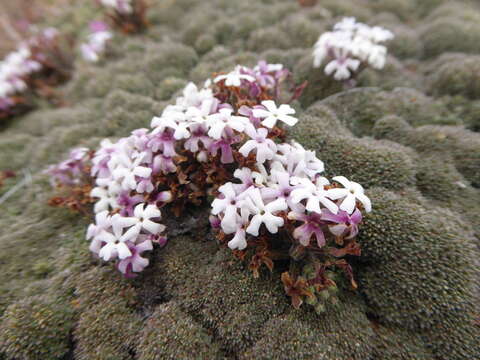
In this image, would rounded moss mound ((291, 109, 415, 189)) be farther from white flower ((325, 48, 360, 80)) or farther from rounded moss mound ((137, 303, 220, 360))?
rounded moss mound ((137, 303, 220, 360))

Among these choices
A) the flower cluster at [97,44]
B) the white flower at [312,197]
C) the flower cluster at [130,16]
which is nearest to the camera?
the white flower at [312,197]

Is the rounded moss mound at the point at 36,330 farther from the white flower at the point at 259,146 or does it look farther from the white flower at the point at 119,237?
the white flower at the point at 259,146

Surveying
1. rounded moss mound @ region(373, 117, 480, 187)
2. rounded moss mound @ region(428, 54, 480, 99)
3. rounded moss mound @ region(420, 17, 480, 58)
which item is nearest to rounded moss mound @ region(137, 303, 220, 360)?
rounded moss mound @ region(373, 117, 480, 187)

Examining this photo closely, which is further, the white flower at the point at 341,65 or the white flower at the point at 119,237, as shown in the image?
the white flower at the point at 341,65

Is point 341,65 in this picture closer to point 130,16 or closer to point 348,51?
point 348,51

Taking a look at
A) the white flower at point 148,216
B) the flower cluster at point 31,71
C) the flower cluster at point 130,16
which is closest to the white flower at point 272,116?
the white flower at point 148,216

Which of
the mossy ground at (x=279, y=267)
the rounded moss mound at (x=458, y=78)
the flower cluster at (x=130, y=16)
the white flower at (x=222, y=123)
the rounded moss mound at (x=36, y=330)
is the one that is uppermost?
the flower cluster at (x=130, y=16)

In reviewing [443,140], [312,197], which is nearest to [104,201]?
[312,197]
